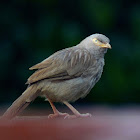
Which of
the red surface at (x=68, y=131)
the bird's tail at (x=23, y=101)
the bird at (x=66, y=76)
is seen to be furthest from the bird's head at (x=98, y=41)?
the red surface at (x=68, y=131)

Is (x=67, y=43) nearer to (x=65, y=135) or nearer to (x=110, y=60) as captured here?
(x=110, y=60)

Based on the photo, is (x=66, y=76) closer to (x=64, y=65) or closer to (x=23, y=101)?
(x=64, y=65)

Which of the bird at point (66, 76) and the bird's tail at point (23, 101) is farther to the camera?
the bird at point (66, 76)

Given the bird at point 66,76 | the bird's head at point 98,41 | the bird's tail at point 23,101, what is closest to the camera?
the bird's tail at point 23,101

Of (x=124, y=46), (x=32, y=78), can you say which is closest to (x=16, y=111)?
(x=32, y=78)

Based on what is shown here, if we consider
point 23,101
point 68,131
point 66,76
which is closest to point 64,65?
point 66,76

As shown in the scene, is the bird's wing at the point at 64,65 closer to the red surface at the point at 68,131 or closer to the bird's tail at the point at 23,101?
the bird's tail at the point at 23,101

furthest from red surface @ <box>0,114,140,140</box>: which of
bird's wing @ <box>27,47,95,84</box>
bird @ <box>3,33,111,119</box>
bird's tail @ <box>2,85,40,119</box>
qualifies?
bird's wing @ <box>27,47,95,84</box>

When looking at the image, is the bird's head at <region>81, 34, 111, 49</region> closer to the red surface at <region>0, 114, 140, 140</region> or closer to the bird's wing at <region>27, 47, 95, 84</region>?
the bird's wing at <region>27, 47, 95, 84</region>
